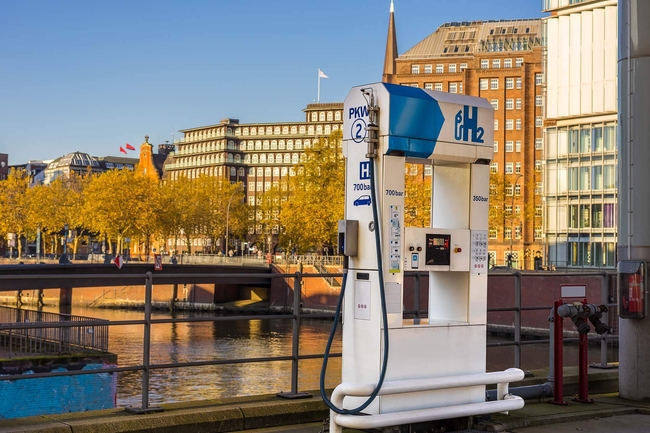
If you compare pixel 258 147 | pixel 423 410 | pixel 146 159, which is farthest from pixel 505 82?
pixel 423 410

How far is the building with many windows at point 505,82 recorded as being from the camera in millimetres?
105625

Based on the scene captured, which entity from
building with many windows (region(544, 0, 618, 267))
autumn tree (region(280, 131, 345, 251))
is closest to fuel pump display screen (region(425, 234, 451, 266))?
building with many windows (region(544, 0, 618, 267))

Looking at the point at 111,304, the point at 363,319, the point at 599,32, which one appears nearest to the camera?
the point at 363,319

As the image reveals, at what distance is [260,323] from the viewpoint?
58406 millimetres

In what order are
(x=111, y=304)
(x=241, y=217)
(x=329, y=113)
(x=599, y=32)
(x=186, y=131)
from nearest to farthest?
(x=599, y=32) → (x=111, y=304) → (x=241, y=217) → (x=329, y=113) → (x=186, y=131)

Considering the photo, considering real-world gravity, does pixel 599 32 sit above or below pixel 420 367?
above

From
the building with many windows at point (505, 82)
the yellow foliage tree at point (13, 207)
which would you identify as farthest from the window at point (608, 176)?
the yellow foliage tree at point (13, 207)

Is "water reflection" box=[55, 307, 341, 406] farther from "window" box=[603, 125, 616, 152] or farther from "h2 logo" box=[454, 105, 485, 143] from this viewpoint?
"window" box=[603, 125, 616, 152]

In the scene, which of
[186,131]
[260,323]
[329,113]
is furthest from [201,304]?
[186,131]

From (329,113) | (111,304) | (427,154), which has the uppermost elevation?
(329,113)

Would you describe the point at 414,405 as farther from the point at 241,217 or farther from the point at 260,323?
the point at 241,217

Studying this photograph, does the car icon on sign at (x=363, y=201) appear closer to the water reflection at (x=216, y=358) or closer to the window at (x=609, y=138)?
the water reflection at (x=216, y=358)

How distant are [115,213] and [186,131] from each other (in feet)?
255

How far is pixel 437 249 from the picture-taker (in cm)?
871
